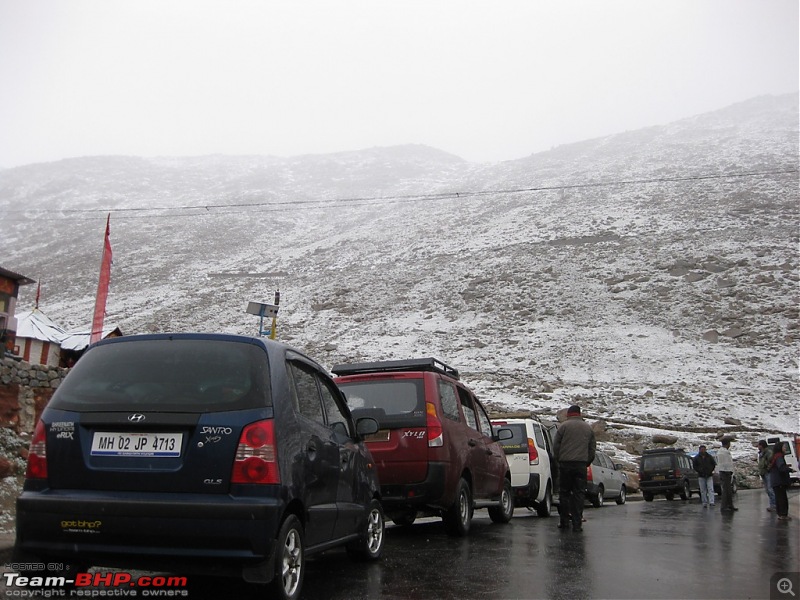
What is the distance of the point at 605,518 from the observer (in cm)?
1320

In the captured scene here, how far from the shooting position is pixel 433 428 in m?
8.46

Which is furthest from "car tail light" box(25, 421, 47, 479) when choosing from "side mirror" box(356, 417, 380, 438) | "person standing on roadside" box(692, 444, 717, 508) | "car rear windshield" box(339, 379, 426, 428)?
"person standing on roadside" box(692, 444, 717, 508)

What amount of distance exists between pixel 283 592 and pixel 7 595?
5.99 ft

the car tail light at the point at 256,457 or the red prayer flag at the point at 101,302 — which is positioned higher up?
the red prayer flag at the point at 101,302

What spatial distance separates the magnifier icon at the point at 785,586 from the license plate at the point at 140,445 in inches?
191

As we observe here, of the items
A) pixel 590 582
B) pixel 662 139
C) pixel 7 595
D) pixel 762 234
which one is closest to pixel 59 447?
pixel 7 595

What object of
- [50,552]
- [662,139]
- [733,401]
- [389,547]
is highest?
[662,139]

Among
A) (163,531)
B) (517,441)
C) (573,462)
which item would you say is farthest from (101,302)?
(163,531)

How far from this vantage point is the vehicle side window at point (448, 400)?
8.99 metres

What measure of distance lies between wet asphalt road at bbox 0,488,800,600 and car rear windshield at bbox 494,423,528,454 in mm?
3584

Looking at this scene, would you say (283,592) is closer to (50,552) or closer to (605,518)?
(50,552)

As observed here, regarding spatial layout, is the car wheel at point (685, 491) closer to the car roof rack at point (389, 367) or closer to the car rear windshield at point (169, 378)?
the car roof rack at point (389, 367)

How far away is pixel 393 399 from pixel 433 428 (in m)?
0.63

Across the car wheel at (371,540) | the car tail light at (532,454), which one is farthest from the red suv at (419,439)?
the car tail light at (532,454)
